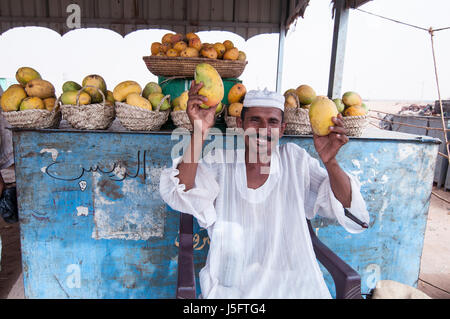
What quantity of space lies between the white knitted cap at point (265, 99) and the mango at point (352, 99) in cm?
67

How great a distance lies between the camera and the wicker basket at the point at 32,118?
Answer: 5.64 ft

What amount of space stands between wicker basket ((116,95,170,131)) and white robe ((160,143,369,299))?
56 cm

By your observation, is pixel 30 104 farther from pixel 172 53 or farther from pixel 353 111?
pixel 353 111

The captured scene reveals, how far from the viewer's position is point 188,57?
2.16 metres

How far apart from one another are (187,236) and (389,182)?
59.9 inches

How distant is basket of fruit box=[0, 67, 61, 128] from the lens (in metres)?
1.73

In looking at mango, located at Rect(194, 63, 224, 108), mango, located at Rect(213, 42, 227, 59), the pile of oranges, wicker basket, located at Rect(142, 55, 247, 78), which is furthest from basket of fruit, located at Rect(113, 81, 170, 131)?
mango, located at Rect(213, 42, 227, 59)

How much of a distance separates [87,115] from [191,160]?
912mm

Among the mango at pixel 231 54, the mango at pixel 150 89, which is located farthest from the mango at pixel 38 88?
the mango at pixel 231 54

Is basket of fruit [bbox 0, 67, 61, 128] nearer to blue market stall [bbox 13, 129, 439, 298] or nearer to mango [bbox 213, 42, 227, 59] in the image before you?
blue market stall [bbox 13, 129, 439, 298]

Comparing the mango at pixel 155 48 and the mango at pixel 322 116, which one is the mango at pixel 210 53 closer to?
the mango at pixel 155 48

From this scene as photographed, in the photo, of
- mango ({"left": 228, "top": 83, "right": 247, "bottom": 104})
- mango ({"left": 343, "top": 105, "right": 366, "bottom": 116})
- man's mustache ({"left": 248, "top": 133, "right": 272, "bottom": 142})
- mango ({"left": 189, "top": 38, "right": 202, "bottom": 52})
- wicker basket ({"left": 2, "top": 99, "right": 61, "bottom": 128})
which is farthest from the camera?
mango ({"left": 189, "top": 38, "right": 202, "bottom": 52})

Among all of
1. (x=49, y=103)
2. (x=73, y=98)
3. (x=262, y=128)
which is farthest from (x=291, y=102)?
(x=49, y=103)

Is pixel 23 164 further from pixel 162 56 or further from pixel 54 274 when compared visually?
pixel 162 56
